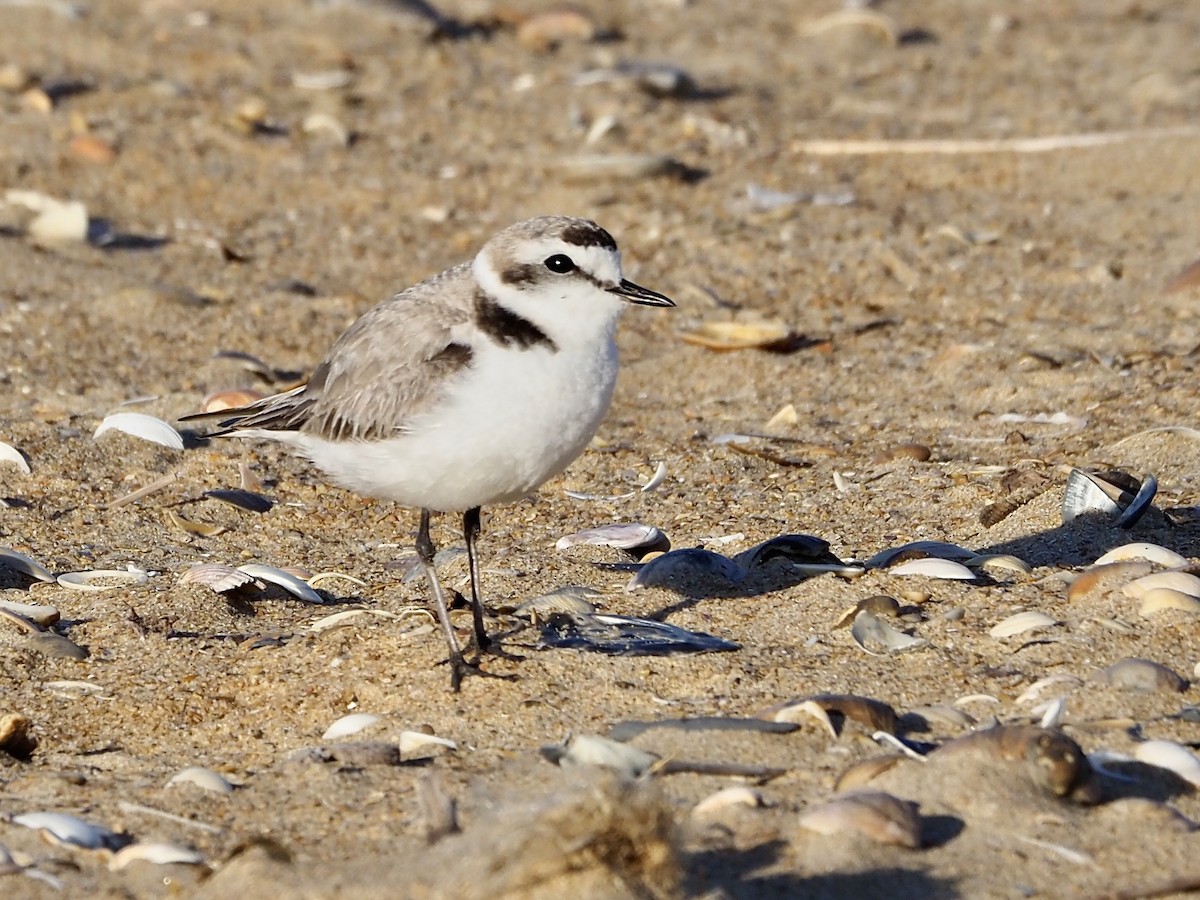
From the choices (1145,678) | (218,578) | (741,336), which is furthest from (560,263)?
(741,336)

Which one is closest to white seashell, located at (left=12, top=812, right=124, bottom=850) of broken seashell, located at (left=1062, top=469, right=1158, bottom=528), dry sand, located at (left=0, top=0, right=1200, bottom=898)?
dry sand, located at (left=0, top=0, right=1200, bottom=898)

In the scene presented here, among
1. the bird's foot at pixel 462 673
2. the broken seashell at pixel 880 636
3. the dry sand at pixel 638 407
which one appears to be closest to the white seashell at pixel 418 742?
the dry sand at pixel 638 407

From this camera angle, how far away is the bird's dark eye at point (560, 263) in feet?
14.5

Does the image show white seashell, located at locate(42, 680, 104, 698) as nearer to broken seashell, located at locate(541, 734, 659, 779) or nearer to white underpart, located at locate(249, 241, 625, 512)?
white underpart, located at locate(249, 241, 625, 512)

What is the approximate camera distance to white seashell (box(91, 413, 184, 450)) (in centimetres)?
621

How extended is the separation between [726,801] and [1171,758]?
3.37 ft

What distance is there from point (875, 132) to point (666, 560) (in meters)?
5.85

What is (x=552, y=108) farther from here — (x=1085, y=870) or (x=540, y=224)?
(x=1085, y=870)

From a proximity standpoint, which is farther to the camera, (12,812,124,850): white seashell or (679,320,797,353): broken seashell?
(679,320,797,353): broken seashell

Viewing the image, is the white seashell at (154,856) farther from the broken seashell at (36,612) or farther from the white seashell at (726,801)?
the broken seashell at (36,612)

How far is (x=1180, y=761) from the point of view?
361 centimetres

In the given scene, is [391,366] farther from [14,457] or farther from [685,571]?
[14,457]

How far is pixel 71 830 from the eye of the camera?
3.45 m

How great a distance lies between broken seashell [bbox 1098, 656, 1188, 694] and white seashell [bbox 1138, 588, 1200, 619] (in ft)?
1.15
